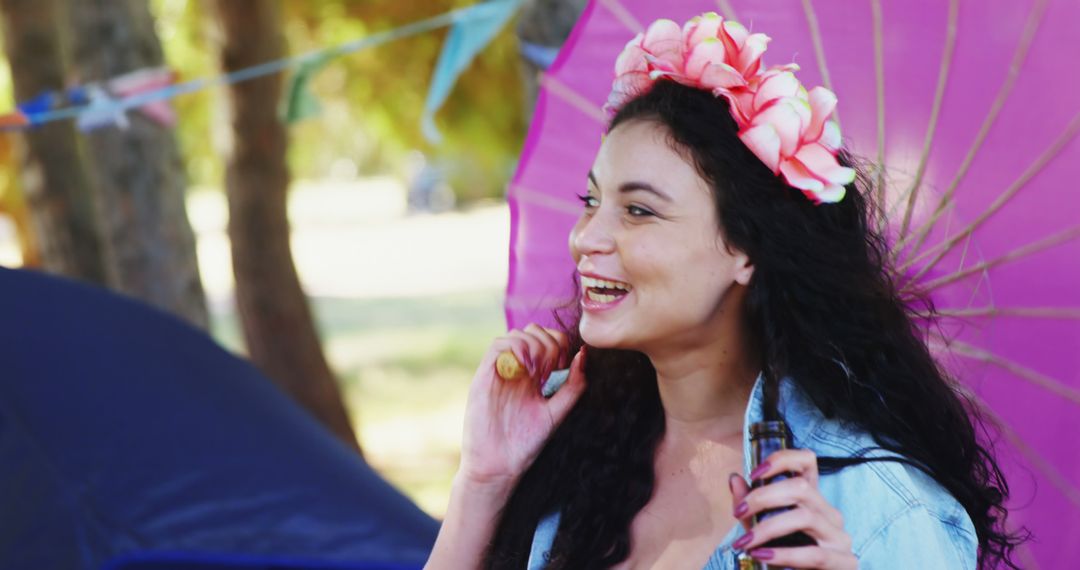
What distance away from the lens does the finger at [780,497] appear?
1.28m

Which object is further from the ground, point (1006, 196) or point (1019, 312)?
point (1006, 196)

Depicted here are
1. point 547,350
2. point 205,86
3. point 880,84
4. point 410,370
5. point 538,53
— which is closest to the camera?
point 880,84

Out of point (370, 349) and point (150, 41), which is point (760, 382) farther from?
point (370, 349)

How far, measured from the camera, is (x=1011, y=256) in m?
Answer: 1.76

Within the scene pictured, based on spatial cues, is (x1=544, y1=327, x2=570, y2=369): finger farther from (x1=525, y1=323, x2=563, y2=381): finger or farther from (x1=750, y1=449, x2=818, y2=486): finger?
(x1=750, y1=449, x2=818, y2=486): finger

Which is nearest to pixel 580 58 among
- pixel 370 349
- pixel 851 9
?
pixel 851 9

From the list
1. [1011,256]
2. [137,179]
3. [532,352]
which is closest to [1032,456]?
[1011,256]

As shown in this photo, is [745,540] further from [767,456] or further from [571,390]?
[571,390]

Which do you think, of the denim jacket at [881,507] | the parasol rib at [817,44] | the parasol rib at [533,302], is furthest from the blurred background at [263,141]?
the denim jacket at [881,507]

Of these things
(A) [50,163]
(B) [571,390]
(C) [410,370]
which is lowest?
(B) [571,390]

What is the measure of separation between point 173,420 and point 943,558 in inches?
78.6

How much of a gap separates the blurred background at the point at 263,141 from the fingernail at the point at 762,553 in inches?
80.9

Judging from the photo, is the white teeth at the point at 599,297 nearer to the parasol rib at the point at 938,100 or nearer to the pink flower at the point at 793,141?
the pink flower at the point at 793,141

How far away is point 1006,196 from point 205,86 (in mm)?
3006
